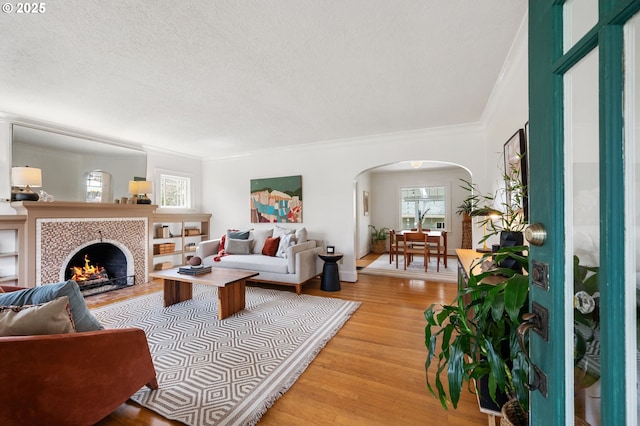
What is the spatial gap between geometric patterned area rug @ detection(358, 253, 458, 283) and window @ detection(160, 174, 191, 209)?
13.5 feet

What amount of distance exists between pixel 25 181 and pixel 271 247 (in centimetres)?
329

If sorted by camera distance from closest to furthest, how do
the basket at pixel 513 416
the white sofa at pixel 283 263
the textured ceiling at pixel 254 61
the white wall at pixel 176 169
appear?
1. the basket at pixel 513 416
2. the textured ceiling at pixel 254 61
3. the white sofa at pixel 283 263
4. the white wall at pixel 176 169

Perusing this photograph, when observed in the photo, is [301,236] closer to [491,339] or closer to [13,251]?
[491,339]

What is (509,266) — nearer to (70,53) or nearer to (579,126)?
(579,126)

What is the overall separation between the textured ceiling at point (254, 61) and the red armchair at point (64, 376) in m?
1.96

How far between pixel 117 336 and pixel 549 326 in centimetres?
193

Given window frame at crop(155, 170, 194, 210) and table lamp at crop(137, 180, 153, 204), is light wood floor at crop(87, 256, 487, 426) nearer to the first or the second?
table lamp at crop(137, 180, 153, 204)

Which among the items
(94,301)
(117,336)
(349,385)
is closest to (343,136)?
(349,385)

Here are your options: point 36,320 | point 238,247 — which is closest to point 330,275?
point 238,247

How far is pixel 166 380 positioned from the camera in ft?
6.14

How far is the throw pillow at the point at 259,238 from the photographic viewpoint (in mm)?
4766

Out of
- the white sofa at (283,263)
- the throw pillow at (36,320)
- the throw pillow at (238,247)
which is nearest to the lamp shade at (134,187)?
the white sofa at (283,263)

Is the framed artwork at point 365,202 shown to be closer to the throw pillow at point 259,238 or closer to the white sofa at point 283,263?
the white sofa at point 283,263

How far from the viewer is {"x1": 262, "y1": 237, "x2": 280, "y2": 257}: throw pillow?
4.47 m
